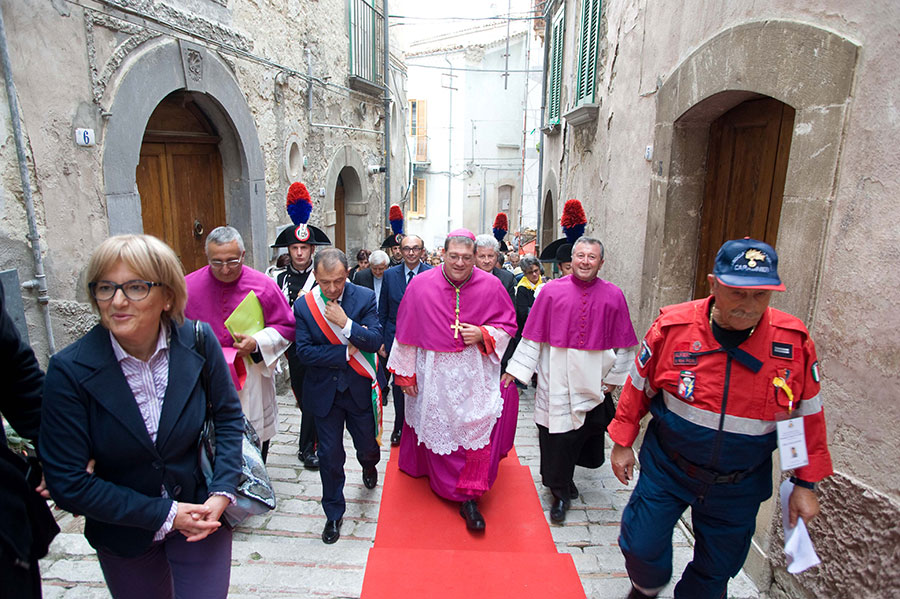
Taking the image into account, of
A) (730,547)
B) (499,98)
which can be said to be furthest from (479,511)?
(499,98)

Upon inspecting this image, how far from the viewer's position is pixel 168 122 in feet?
19.4

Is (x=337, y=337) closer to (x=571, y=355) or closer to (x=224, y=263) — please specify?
(x=224, y=263)

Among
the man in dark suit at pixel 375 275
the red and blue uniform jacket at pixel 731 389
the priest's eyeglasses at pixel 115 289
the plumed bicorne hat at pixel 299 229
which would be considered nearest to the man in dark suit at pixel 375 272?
the man in dark suit at pixel 375 275

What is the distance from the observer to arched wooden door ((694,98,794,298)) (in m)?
3.49

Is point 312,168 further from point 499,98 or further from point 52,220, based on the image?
point 499,98

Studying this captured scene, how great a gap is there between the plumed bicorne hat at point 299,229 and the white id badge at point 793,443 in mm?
3819

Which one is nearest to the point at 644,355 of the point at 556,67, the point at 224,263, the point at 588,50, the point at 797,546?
the point at 797,546

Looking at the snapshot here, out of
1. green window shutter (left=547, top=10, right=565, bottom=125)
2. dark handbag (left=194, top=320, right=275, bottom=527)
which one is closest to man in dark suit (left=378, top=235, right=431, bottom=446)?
dark handbag (left=194, top=320, right=275, bottom=527)

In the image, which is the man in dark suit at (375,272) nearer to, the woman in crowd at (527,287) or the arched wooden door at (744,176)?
the woman in crowd at (527,287)

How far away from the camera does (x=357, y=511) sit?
4.05 meters

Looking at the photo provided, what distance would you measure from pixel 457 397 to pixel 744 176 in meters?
2.44

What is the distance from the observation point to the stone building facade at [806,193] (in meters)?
2.41

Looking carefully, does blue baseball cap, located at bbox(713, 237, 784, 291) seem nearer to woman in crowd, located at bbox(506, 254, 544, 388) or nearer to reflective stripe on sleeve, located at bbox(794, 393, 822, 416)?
reflective stripe on sleeve, located at bbox(794, 393, 822, 416)

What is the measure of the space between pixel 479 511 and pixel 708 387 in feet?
6.96
